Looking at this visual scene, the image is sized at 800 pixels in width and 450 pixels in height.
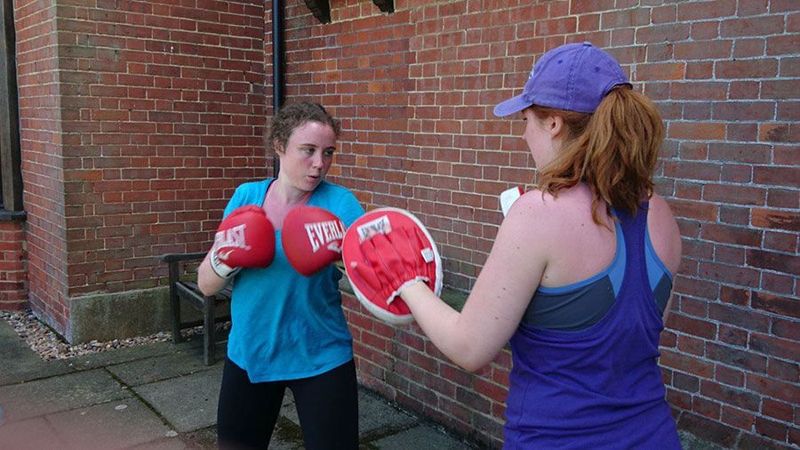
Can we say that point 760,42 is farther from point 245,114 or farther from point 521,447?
point 245,114

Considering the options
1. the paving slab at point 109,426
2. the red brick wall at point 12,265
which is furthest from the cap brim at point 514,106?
the red brick wall at point 12,265

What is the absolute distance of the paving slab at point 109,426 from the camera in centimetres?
385

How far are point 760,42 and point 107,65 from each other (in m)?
4.32

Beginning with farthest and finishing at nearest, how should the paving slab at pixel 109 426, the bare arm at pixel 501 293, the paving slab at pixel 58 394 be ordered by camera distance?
the paving slab at pixel 58 394 < the paving slab at pixel 109 426 < the bare arm at pixel 501 293

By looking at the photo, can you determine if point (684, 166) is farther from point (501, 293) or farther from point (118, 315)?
point (118, 315)

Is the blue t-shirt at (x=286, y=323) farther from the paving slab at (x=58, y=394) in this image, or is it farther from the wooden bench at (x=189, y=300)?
the wooden bench at (x=189, y=300)

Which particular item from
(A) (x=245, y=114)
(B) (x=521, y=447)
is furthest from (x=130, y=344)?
(B) (x=521, y=447)

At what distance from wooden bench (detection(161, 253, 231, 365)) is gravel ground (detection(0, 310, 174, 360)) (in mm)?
250

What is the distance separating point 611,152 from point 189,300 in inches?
171

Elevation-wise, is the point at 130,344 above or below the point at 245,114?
below

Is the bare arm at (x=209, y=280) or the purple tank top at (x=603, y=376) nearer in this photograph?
the purple tank top at (x=603, y=376)

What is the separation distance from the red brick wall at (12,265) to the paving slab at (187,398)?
2.38 metres

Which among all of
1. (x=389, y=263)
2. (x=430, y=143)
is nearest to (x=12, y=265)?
(x=430, y=143)

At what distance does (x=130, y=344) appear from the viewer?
Result: 5508mm
